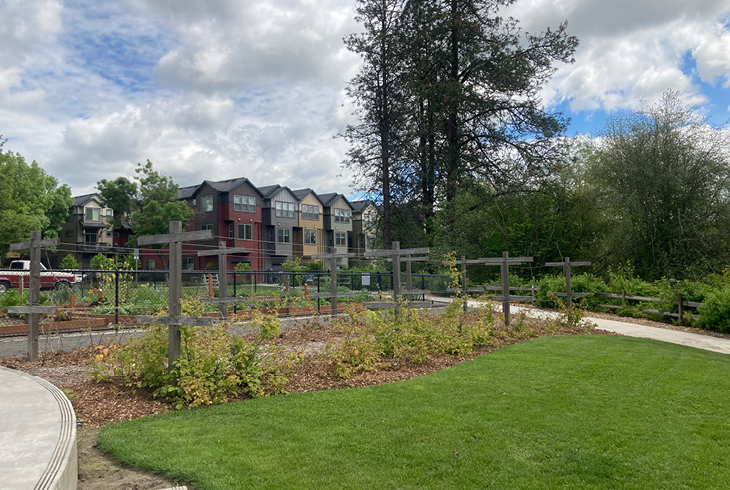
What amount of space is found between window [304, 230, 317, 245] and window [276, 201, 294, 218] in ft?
8.73

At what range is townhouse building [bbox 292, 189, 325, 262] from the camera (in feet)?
168

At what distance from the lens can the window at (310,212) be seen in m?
51.5

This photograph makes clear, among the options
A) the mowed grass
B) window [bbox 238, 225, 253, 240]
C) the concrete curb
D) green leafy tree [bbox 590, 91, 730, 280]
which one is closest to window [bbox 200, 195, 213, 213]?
window [bbox 238, 225, 253, 240]

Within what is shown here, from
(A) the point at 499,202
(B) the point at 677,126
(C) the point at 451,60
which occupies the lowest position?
(A) the point at 499,202

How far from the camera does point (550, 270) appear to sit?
23.8m

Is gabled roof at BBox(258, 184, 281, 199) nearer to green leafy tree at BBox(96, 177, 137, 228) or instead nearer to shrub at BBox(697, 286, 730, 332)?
green leafy tree at BBox(96, 177, 137, 228)

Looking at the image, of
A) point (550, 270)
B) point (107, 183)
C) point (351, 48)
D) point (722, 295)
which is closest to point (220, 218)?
point (107, 183)

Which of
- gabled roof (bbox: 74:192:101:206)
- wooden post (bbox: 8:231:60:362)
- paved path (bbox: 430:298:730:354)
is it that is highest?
gabled roof (bbox: 74:192:101:206)

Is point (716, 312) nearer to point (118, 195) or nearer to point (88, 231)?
point (118, 195)

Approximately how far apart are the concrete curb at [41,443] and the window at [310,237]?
1826 inches

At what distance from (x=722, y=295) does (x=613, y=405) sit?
386 inches

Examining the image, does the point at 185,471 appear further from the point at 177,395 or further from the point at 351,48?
the point at 351,48

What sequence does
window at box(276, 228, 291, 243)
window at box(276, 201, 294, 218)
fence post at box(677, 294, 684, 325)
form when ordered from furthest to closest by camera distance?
window at box(276, 228, 291, 243)
window at box(276, 201, 294, 218)
fence post at box(677, 294, 684, 325)

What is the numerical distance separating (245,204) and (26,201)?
17044 millimetres
